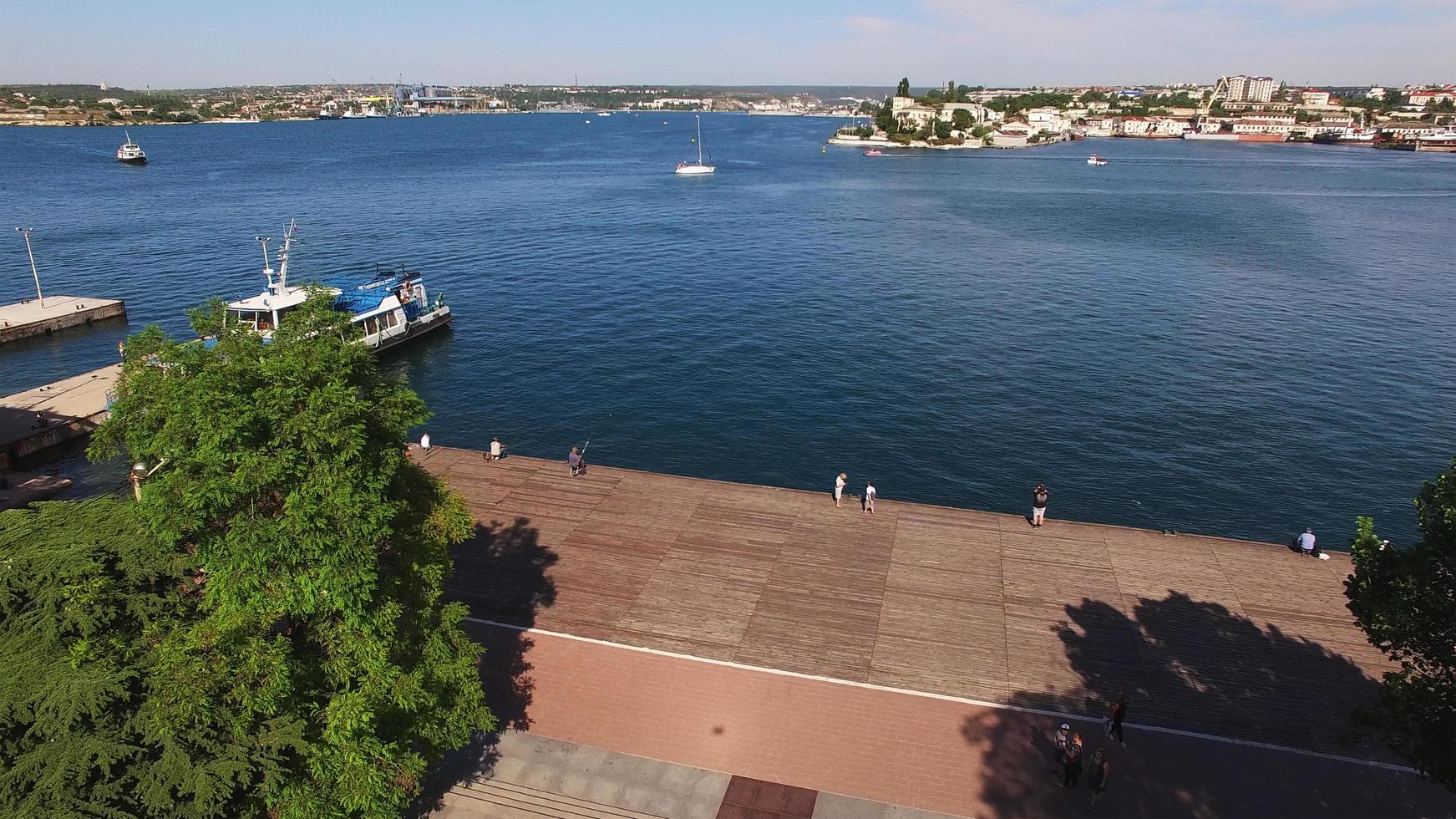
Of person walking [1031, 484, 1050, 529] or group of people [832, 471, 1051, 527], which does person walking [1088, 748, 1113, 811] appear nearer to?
group of people [832, 471, 1051, 527]

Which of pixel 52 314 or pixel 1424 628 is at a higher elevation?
pixel 1424 628

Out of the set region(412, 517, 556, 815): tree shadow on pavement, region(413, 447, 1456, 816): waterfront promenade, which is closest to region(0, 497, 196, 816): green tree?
region(412, 517, 556, 815): tree shadow on pavement

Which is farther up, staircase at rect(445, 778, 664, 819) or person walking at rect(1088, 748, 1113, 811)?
person walking at rect(1088, 748, 1113, 811)

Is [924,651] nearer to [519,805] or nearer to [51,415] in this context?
[519,805]

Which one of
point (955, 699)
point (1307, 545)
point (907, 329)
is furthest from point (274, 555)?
point (907, 329)

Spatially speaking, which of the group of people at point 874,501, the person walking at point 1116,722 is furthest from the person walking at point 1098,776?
the group of people at point 874,501

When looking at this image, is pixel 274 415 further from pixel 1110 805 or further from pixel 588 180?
pixel 588 180
